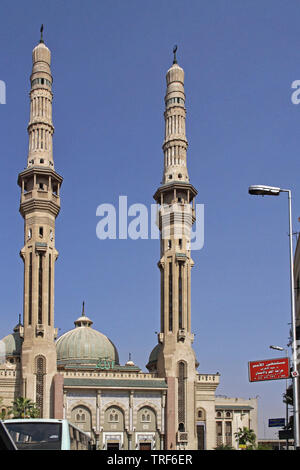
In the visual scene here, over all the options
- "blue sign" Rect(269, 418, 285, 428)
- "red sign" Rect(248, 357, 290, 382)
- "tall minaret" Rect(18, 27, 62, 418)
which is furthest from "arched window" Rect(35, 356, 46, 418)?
"red sign" Rect(248, 357, 290, 382)

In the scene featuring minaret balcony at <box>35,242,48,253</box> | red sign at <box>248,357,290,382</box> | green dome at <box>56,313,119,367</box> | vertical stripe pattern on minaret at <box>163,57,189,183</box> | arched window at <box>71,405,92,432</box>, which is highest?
vertical stripe pattern on minaret at <box>163,57,189,183</box>

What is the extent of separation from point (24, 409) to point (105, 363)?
2015 cm

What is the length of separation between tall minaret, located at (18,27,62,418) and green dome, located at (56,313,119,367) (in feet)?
40.1

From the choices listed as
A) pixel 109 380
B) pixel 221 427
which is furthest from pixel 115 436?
pixel 221 427

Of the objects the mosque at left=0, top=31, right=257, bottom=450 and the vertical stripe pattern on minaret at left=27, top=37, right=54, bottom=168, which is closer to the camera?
the mosque at left=0, top=31, right=257, bottom=450

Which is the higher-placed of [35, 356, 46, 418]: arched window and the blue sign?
[35, 356, 46, 418]: arched window

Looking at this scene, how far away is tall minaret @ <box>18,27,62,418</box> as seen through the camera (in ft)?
265

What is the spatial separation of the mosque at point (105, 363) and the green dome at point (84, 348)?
1624mm

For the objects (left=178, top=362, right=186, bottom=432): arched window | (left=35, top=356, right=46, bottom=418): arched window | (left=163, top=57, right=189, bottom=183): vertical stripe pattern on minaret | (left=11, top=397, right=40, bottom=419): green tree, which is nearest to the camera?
(left=11, top=397, right=40, bottom=419): green tree

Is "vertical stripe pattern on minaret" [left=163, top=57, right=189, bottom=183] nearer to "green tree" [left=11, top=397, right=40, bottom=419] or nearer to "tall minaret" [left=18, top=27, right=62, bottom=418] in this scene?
"tall minaret" [left=18, top=27, right=62, bottom=418]

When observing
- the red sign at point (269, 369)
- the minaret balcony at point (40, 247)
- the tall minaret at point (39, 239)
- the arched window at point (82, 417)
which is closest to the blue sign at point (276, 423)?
the red sign at point (269, 369)

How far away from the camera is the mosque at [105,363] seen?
8112 cm

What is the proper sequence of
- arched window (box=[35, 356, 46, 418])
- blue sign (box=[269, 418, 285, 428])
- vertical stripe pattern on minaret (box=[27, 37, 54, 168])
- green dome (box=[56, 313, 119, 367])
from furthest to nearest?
green dome (box=[56, 313, 119, 367]), vertical stripe pattern on minaret (box=[27, 37, 54, 168]), arched window (box=[35, 356, 46, 418]), blue sign (box=[269, 418, 285, 428])
